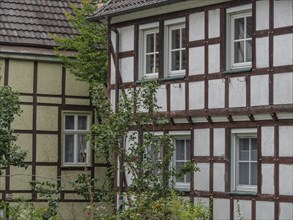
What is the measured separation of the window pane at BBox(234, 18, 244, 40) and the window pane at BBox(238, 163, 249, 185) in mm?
2785

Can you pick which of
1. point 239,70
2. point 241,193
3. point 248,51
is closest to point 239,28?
point 248,51

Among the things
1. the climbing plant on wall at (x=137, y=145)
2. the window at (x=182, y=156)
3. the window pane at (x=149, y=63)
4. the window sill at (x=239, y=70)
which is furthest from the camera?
the window pane at (x=149, y=63)

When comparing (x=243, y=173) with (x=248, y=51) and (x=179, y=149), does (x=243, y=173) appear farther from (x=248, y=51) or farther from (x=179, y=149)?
(x=248, y=51)

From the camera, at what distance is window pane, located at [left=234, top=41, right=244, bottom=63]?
966 inches

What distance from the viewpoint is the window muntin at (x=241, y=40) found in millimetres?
24297

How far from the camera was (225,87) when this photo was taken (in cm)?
2462

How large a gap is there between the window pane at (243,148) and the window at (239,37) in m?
1.60

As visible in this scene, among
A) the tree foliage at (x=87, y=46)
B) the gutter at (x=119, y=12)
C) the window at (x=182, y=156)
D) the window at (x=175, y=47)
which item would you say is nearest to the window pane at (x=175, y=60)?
the window at (x=175, y=47)

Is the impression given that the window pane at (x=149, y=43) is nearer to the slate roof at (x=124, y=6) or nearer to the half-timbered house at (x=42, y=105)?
the slate roof at (x=124, y=6)

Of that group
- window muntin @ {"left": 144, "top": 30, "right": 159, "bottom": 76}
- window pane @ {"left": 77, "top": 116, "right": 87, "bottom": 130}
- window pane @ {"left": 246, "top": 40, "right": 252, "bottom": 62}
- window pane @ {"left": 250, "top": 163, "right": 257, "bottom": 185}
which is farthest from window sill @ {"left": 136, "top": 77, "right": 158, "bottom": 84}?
window pane @ {"left": 77, "top": 116, "right": 87, "bottom": 130}

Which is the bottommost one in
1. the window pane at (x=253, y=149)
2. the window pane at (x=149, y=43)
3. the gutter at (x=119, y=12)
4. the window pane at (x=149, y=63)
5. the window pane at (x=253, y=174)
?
the window pane at (x=253, y=174)

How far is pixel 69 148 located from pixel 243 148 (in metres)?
9.15

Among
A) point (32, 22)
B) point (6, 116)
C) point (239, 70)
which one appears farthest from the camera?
point (32, 22)

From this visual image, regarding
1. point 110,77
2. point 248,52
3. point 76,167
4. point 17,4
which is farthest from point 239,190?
point 17,4
